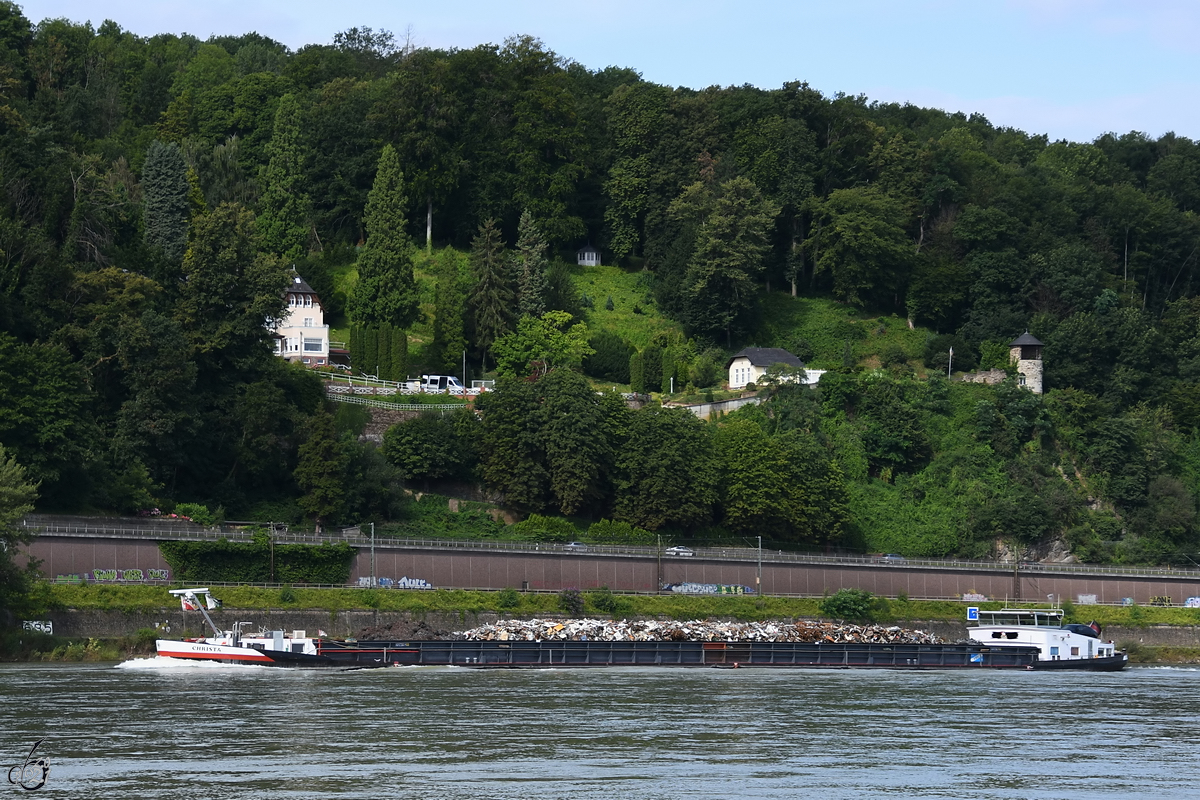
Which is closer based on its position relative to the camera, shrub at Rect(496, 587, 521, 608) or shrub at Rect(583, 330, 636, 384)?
shrub at Rect(496, 587, 521, 608)

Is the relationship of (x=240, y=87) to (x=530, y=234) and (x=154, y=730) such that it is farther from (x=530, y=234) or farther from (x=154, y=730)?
(x=154, y=730)

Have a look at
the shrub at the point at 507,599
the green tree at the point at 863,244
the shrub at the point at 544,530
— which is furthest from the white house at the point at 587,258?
the shrub at the point at 507,599

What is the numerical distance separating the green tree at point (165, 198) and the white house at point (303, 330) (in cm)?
862

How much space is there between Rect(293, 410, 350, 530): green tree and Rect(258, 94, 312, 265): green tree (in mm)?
33788

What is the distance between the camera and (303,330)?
111625 mm

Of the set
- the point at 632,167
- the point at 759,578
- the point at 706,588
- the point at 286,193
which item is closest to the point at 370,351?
the point at 286,193

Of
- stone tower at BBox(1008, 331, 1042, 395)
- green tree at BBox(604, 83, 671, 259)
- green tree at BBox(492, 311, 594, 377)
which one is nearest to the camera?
green tree at BBox(492, 311, 594, 377)

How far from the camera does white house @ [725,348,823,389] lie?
368ft

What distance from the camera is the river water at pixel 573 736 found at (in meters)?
38.2

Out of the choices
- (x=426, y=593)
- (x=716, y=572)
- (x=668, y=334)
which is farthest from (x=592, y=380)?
(x=426, y=593)

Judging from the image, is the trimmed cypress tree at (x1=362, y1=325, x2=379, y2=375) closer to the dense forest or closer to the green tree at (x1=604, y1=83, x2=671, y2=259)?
the dense forest

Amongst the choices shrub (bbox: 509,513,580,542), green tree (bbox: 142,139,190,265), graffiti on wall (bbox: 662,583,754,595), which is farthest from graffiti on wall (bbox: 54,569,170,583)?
green tree (bbox: 142,139,190,265)

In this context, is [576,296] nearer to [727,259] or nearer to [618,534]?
[727,259]

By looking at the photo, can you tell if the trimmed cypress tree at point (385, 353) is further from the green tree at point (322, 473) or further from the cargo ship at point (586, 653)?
the cargo ship at point (586, 653)
